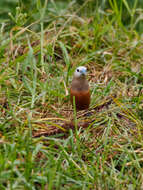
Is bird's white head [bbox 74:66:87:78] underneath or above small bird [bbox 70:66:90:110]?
above

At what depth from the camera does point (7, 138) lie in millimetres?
3027

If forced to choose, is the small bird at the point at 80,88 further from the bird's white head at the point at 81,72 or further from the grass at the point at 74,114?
the grass at the point at 74,114

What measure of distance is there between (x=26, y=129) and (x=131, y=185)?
1.09 meters

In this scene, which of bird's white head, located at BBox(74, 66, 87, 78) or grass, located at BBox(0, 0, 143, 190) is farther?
bird's white head, located at BBox(74, 66, 87, 78)

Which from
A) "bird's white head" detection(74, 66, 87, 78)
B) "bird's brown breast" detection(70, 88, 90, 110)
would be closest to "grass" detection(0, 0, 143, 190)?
"bird's brown breast" detection(70, 88, 90, 110)

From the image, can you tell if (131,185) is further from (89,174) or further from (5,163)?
(5,163)

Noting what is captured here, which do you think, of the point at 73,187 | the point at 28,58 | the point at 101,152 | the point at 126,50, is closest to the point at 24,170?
the point at 73,187

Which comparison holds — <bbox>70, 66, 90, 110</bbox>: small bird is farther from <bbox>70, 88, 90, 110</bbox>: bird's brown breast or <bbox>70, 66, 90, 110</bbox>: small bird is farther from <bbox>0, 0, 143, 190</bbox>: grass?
<bbox>0, 0, 143, 190</bbox>: grass

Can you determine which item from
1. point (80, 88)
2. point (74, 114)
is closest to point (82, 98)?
point (80, 88)

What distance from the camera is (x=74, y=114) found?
3.25m

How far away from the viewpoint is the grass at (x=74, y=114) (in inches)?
106

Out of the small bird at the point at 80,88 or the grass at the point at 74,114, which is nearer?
the grass at the point at 74,114

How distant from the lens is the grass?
270cm

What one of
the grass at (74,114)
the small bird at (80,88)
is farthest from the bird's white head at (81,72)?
the grass at (74,114)
